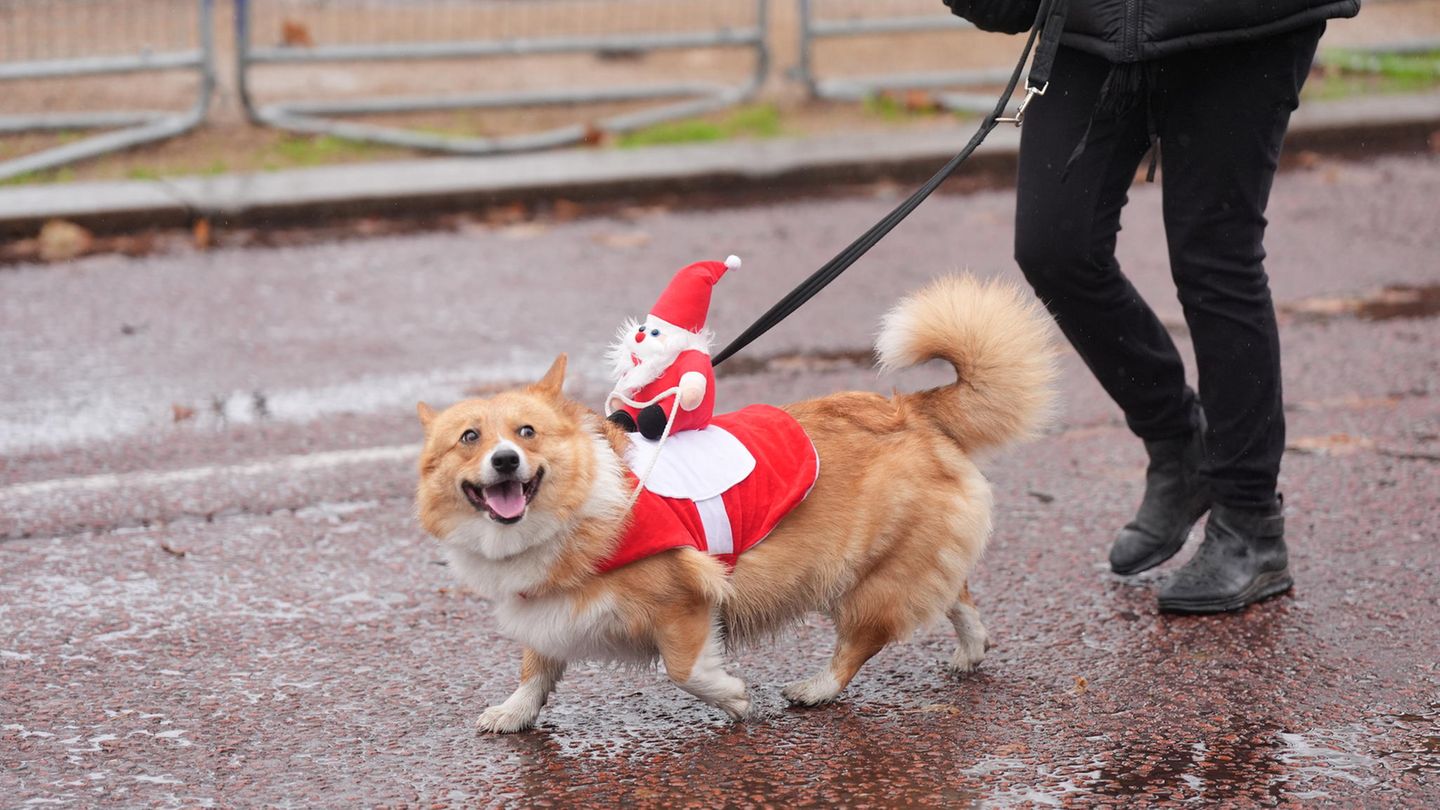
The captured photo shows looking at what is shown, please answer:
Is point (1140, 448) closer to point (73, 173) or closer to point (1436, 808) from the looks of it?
point (1436, 808)

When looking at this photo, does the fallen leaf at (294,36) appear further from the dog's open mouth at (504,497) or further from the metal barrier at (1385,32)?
the dog's open mouth at (504,497)

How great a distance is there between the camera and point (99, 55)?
9211mm

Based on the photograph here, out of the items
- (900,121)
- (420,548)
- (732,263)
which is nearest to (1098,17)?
(732,263)

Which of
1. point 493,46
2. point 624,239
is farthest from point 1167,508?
point 493,46

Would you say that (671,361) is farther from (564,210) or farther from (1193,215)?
(564,210)

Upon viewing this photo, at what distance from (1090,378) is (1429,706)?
8.35 ft

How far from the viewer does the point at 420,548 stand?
4.36 meters

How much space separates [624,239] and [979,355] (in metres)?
4.21

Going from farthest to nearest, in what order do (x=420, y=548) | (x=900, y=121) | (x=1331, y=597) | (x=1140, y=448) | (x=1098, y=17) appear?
(x=900, y=121) < (x=1140, y=448) < (x=420, y=548) < (x=1331, y=597) < (x=1098, y=17)

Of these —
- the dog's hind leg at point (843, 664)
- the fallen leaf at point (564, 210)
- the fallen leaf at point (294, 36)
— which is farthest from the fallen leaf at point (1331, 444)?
the fallen leaf at point (294, 36)

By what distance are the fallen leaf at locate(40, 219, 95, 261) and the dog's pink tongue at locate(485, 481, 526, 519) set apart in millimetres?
4885

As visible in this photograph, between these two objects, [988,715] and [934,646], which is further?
[934,646]

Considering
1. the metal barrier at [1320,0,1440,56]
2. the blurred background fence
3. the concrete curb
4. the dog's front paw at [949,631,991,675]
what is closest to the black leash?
the dog's front paw at [949,631,991,675]

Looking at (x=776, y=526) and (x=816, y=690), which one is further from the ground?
(x=776, y=526)
